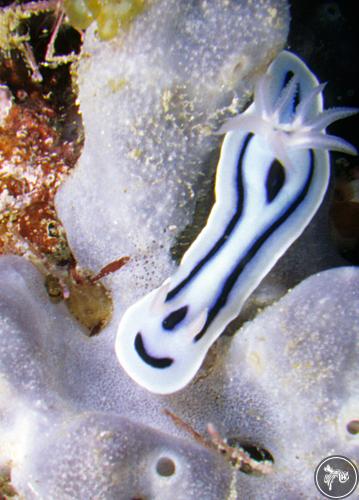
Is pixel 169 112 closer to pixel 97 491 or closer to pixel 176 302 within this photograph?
pixel 176 302

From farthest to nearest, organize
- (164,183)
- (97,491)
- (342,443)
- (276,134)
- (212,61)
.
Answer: (276,134), (164,183), (212,61), (342,443), (97,491)

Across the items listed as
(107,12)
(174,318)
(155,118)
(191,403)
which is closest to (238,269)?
(174,318)

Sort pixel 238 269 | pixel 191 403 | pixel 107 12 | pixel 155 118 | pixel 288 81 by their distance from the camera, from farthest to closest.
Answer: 1. pixel 288 81
2. pixel 238 269
3. pixel 191 403
4. pixel 155 118
5. pixel 107 12

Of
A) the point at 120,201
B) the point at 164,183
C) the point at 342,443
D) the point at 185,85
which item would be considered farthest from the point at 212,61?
the point at 342,443

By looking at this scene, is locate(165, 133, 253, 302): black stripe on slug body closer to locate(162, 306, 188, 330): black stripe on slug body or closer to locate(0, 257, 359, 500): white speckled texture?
locate(162, 306, 188, 330): black stripe on slug body

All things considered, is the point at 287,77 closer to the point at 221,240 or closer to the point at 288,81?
the point at 288,81

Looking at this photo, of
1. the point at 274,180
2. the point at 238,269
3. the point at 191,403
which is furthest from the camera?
the point at 274,180

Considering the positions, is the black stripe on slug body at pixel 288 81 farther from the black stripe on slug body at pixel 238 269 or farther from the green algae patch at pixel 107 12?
the green algae patch at pixel 107 12
